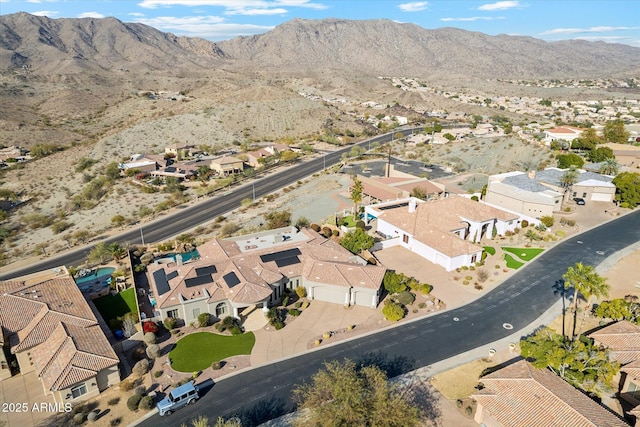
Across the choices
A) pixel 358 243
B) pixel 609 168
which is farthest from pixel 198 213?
pixel 609 168

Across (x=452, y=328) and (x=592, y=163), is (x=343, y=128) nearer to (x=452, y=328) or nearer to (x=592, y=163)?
(x=592, y=163)

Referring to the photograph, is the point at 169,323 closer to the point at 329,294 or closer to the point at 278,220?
the point at 329,294

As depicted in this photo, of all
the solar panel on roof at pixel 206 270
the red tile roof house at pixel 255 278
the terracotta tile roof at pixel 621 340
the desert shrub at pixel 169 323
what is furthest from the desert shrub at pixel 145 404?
the terracotta tile roof at pixel 621 340

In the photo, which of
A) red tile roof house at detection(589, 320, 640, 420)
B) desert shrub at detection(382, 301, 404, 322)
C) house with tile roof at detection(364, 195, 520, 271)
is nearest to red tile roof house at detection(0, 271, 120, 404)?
desert shrub at detection(382, 301, 404, 322)

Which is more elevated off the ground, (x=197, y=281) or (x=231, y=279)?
(x=231, y=279)

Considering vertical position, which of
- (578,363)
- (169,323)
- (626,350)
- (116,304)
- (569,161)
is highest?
(569,161)
